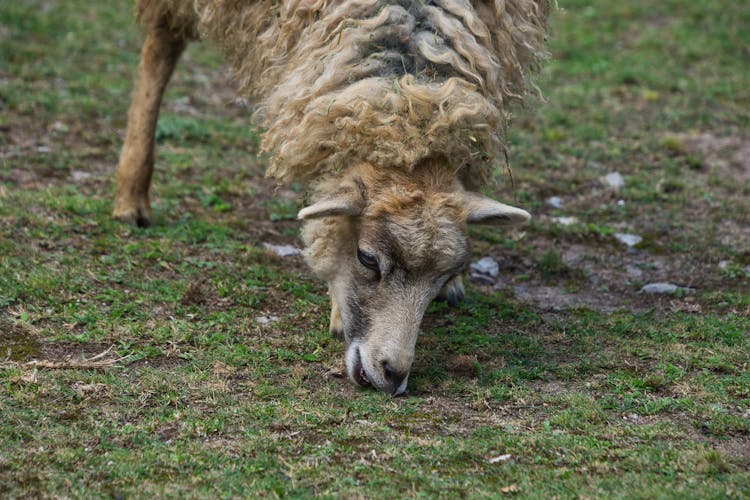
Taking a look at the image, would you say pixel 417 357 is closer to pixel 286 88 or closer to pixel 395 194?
pixel 395 194

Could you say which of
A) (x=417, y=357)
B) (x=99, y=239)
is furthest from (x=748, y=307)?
(x=99, y=239)

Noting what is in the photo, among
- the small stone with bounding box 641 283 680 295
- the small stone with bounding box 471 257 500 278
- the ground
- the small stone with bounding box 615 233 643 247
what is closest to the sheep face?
the ground

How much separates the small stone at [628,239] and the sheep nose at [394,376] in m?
3.68

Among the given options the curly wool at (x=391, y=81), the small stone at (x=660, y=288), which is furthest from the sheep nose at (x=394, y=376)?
the small stone at (x=660, y=288)

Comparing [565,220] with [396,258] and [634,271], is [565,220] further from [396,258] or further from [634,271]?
[396,258]

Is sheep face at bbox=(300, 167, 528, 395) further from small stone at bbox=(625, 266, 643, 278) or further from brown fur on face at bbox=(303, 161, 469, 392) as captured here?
small stone at bbox=(625, 266, 643, 278)

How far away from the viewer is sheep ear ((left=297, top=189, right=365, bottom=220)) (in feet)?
16.9

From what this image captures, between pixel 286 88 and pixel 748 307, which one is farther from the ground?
pixel 286 88

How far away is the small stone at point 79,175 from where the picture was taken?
338 inches

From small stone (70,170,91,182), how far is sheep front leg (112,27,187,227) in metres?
0.81

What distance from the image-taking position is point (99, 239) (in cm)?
730

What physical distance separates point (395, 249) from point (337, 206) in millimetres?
409

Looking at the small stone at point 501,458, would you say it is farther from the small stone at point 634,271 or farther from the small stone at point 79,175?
the small stone at point 79,175

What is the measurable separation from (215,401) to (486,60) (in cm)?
256
